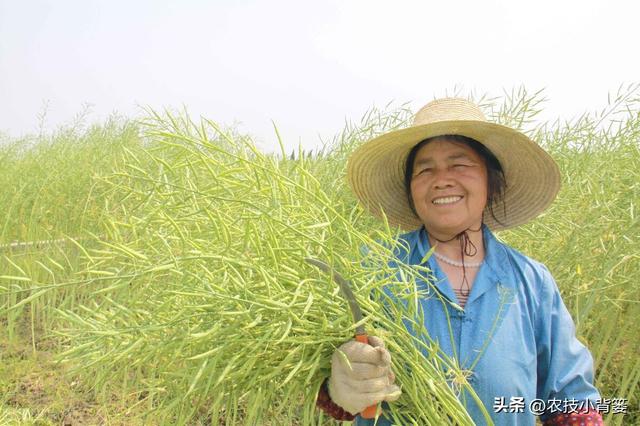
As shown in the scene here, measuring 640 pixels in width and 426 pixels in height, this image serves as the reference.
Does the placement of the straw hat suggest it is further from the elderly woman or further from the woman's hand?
the woman's hand

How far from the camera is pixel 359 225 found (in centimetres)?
171

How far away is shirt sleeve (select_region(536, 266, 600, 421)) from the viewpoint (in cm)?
103

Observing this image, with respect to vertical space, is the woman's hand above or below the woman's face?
below

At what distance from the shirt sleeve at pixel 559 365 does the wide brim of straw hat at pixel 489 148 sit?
290 mm

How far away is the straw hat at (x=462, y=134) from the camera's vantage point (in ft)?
3.62

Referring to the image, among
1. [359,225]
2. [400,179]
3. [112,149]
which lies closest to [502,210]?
[400,179]

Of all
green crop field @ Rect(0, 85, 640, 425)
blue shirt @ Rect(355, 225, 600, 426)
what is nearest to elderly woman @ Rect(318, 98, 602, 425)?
blue shirt @ Rect(355, 225, 600, 426)

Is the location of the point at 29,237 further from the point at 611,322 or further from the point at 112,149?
the point at 611,322

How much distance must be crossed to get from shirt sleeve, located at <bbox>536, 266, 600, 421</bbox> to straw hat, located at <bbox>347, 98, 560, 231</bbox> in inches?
11.4

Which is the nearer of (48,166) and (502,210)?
(502,210)

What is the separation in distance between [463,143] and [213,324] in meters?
0.65

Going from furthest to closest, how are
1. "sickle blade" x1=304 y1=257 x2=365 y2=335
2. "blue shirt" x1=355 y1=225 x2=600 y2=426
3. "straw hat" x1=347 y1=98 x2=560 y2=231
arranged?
"straw hat" x1=347 y1=98 x2=560 y2=231
"blue shirt" x1=355 y1=225 x2=600 y2=426
"sickle blade" x1=304 y1=257 x2=365 y2=335

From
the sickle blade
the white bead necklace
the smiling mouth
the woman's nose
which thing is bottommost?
the sickle blade

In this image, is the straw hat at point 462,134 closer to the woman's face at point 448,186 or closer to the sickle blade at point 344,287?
the woman's face at point 448,186
